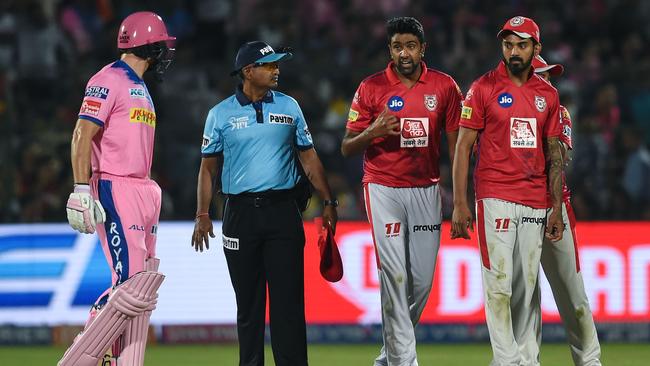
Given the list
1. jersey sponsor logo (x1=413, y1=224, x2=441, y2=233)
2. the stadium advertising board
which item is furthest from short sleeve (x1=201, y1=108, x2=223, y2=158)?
the stadium advertising board

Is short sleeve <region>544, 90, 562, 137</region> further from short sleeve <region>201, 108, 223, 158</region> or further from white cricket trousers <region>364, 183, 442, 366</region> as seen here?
short sleeve <region>201, 108, 223, 158</region>

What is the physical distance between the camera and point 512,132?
8773mm

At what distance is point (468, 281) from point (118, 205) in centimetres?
614

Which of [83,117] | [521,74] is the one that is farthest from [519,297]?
[83,117]

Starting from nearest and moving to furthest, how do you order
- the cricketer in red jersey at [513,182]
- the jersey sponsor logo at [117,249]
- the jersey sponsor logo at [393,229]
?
the jersey sponsor logo at [117,249] → the cricketer in red jersey at [513,182] → the jersey sponsor logo at [393,229]

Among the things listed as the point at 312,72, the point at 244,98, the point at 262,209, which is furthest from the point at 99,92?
the point at 312,72

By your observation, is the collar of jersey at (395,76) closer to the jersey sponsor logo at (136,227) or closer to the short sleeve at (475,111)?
the short sleeve at (475,111)

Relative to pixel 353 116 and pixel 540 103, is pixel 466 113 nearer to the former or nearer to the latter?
pixel 540 103

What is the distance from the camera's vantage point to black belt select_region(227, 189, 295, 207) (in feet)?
28.9

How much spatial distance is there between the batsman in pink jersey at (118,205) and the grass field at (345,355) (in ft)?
10.2

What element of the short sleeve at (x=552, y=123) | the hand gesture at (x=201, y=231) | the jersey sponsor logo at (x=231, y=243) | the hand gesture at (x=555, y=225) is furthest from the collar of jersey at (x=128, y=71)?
the hand gesture at (x=555, y=225)

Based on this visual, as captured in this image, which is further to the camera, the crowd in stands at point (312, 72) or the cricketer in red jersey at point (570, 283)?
the crowd in stands at point (312, 72)

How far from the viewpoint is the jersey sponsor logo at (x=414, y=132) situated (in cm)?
923

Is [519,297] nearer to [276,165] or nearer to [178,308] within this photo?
[276,165]
